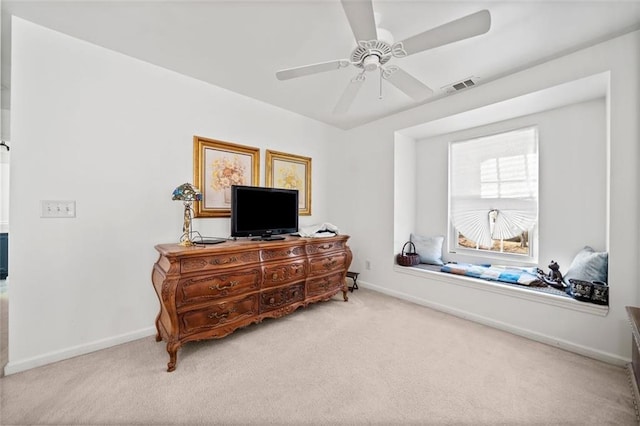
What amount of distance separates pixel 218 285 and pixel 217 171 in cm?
129

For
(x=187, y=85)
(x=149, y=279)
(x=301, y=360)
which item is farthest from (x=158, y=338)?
(x=187, y=85)

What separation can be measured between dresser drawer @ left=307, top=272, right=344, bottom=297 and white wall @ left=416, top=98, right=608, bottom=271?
6.52ft

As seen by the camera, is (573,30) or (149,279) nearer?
(573,30)

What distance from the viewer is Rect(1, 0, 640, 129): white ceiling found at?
1.69 meters

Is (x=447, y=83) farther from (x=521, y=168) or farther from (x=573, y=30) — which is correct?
(x=521, y=168)

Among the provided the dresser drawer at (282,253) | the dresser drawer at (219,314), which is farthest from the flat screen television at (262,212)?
the dresser drawer at (219,314)

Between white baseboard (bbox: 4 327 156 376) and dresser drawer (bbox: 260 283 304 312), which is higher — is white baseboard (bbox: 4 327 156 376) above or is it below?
below

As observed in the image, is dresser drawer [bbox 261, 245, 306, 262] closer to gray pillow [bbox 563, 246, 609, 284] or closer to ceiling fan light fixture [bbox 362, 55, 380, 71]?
ceiling fan light fixture [bbox 362, 55, 380, 71]

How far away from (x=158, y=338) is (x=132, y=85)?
2260mm

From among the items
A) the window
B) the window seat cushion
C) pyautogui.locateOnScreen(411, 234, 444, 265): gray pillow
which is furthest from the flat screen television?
the window

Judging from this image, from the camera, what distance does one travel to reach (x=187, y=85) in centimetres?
260

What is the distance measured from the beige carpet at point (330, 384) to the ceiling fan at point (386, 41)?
7.01ft

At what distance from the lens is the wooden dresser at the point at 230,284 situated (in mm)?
1927

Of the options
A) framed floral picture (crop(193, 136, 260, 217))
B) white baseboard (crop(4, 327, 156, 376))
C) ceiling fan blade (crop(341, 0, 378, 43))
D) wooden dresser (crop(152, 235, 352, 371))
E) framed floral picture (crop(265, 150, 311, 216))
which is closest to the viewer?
ceiling fan blade (crop(341, 0, 378, 43))
